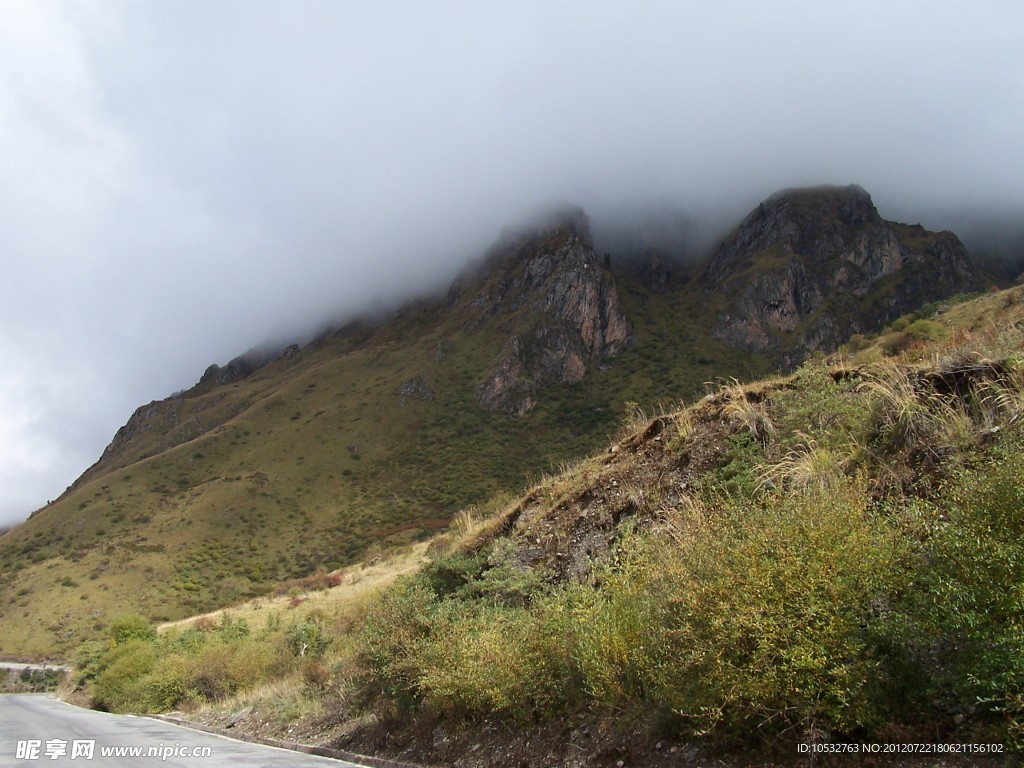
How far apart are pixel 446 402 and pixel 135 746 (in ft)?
289

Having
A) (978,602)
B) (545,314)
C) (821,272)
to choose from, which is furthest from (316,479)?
(821,272)

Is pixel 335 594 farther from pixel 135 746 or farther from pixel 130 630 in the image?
pixel 135 746

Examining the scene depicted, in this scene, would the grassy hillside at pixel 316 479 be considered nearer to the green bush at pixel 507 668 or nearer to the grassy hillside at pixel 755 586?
the grassy hillside at pixel 755 586

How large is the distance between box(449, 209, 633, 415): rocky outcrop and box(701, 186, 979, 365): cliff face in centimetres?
2340

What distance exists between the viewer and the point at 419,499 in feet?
262

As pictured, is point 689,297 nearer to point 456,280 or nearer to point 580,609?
point 456,280

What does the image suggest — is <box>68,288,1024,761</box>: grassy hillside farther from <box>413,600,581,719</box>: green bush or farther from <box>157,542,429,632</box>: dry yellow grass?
<box>157,542,429,632</box>: dry yellow grass

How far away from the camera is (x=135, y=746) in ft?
48.3

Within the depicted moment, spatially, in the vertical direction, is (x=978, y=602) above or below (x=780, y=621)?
above

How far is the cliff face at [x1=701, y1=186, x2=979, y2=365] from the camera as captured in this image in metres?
115

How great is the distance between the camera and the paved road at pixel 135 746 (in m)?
12.1

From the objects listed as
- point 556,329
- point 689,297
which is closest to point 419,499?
point 556,329

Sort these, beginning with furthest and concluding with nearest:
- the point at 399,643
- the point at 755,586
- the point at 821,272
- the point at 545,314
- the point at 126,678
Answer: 1. the point at 821,272
2. the point at 545,314
3. the point at 126,678
4. the point at 399,643
5. the point at 755,586

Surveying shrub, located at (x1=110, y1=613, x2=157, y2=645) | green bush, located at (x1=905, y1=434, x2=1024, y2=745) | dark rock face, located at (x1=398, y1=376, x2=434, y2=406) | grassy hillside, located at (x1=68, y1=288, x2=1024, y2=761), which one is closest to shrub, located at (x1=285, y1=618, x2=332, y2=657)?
grassy hillside, located at (x1=68, y1=288, x2=1024, y2=761)
